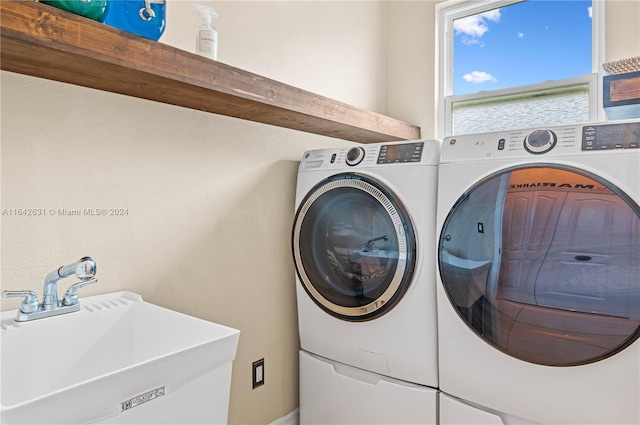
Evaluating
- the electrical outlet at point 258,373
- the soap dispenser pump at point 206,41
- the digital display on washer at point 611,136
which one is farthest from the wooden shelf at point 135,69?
the electrical outlet at point 258,373

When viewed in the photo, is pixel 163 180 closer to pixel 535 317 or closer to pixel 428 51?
pixel 535 317

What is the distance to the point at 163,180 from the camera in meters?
1.51

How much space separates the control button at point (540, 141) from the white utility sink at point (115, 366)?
3.73 ft

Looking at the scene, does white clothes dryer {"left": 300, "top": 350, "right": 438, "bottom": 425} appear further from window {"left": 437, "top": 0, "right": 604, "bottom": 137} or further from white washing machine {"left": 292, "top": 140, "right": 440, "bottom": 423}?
window {"left": 437, "top": 0, "right": 604, "bottom": 137}

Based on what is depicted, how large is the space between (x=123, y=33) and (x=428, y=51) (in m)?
2.12

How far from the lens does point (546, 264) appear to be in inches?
51.9

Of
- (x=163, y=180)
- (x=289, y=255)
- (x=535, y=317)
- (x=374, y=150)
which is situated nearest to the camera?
(x=535, y=317)

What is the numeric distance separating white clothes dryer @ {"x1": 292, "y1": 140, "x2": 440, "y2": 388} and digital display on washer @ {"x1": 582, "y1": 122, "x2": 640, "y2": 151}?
504 mm

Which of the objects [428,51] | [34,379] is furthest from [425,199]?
[428,51]

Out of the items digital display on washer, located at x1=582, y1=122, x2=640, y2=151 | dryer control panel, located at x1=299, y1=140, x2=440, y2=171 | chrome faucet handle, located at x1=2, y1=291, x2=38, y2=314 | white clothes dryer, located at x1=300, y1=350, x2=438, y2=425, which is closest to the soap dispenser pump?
dryer control panel, located at x1=299, y1=140, x2=440, y2=171

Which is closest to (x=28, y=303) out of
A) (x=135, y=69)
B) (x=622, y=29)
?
(x=135, y=69)

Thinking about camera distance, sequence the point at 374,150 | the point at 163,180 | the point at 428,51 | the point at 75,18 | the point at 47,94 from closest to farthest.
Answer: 1. the point at 75,18
2. the point at 47,94
3. the point at 163,180
4. the point at 374,150
5. the point at 428,51

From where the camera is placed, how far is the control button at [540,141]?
1.33 m

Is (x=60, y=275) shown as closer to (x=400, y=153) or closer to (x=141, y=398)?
(x=141, y=398)
